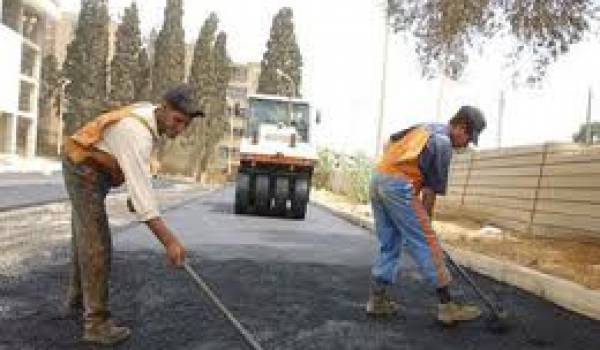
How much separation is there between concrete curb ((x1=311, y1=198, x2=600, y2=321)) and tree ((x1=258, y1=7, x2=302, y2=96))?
56.0 meters

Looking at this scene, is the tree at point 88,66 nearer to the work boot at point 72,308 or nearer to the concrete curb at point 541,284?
the concrete curb at point 541,284

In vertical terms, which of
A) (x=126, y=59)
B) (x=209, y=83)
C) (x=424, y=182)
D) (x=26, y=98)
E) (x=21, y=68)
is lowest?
(x=424, y=182)

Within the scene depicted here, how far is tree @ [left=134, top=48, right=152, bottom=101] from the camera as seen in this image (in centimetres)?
6807

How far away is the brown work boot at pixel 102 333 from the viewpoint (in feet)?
19.2

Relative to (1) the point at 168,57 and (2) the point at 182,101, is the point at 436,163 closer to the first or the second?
(2) the point at 182,101

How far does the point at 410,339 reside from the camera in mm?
6801

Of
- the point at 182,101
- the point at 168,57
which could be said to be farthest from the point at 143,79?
the point at 182,101

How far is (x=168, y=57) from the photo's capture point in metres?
67.1

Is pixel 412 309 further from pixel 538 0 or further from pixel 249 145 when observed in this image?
pixel 249 145

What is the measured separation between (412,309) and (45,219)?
9073 mm

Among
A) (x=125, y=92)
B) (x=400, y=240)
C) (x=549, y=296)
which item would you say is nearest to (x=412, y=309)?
(x=400, y=240)

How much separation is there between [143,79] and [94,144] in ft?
209

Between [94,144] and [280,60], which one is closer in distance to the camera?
[94,144]

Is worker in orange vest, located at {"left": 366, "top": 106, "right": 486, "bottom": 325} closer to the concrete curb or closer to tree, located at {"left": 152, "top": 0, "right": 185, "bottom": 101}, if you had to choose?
Result: the concrete curb
